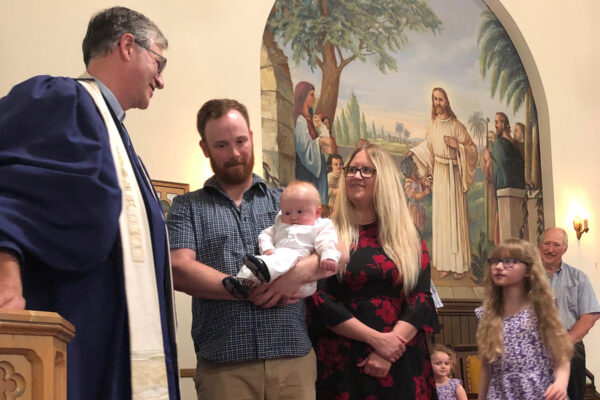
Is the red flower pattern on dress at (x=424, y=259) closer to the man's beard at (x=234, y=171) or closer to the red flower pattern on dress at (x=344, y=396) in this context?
the red flower pattern on dress at (x=344, y=396)

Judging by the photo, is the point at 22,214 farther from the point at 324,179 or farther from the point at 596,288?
the point at 596,288

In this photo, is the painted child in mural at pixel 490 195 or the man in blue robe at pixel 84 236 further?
the painted child in mural at pixel 490 195

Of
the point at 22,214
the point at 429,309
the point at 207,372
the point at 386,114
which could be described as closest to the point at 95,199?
the point at 22,214

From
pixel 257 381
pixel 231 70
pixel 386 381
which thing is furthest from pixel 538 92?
pixel 257 381

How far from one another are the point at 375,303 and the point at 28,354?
86.1 inches

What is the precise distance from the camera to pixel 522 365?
4.59 metres

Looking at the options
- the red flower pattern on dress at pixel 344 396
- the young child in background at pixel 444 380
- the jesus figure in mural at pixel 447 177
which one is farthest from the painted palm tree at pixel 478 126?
the red flower pattern on dress at pixel 344 396

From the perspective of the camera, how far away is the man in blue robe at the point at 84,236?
2008 millimetres

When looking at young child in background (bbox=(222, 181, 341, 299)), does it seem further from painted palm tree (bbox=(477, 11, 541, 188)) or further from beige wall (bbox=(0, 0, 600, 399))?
painted palm tree (bbox=(477, 11, 541, 188))

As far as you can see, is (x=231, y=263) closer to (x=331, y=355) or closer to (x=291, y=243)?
(x=291, y=243)

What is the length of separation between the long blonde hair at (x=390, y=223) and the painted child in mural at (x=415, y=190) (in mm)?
6020

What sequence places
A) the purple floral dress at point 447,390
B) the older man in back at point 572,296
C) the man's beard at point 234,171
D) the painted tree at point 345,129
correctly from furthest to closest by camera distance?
1. the painted tree at point 345,129
2. the older man in back at point 572,296
3. the purple floral dress at point 447,390
4. the man's beard at point 234,171

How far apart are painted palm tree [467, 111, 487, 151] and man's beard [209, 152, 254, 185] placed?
7.56m

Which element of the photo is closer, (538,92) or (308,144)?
(308,144)
